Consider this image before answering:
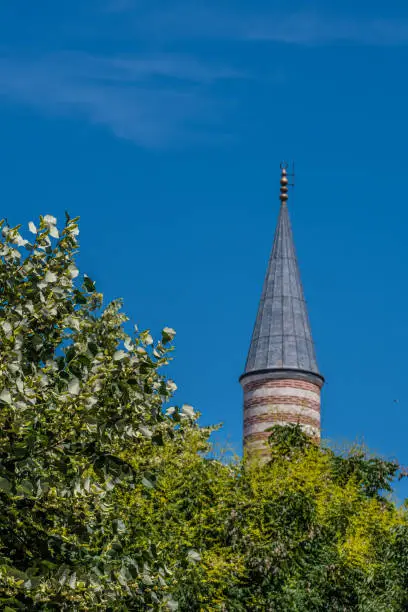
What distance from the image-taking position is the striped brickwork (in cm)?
3056

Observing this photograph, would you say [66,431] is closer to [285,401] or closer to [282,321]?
[285,401]

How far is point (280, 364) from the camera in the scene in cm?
3169

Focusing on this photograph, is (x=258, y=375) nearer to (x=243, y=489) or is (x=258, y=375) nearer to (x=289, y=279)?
(x=289, y=279)

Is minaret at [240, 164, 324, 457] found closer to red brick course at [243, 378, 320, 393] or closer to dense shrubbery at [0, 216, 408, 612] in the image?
red brick course at [243, 378, 320, 393]

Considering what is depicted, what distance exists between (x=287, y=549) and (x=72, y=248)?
11111mm

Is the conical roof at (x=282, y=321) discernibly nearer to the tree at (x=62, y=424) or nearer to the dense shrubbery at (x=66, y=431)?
the dense shrubbery at (x=66, y=431)

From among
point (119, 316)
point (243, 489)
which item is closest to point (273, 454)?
point (243, 489)

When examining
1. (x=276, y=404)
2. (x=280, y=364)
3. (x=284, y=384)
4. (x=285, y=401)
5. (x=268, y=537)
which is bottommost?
(x=268, y=537)

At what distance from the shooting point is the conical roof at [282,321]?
32.0 meters

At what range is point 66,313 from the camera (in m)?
10.2

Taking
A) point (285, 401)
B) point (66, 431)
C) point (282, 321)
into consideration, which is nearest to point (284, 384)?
point (285, 401)

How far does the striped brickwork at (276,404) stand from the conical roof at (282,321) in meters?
0.40

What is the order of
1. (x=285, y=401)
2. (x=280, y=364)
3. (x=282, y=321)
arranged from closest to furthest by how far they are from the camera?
1. (x=285, y=401)
2. (x=280, y=364)
3. (x=282, y=321)

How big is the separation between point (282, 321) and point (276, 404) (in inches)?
114
